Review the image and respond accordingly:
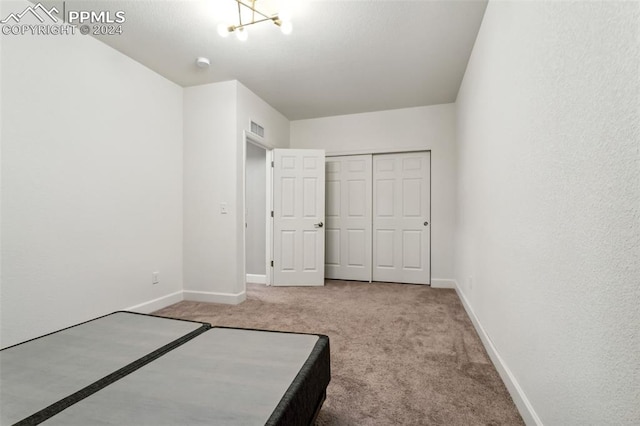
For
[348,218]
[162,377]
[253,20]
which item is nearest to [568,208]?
[162,377]

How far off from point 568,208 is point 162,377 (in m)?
1.56

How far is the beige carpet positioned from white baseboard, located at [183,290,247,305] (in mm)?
88

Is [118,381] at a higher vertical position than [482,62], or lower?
lower

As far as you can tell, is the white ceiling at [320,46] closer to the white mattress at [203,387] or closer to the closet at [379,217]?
the closet at [379,217]

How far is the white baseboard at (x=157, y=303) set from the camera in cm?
295

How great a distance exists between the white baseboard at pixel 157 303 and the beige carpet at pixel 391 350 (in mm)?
97

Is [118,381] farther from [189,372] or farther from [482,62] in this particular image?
[482,62]

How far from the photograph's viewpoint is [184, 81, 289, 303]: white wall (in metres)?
3.38

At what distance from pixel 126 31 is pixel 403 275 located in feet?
14.0

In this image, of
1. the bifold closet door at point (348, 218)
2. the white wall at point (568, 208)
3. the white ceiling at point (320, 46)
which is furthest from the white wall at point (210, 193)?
the white wall at point (568, 208)

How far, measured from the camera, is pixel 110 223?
2691 mm

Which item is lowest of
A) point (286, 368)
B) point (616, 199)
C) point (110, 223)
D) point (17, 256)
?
point (286, 368)

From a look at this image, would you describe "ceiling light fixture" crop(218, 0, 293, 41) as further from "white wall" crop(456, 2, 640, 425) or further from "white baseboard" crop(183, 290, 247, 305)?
"white baseboard" crop(183, 290, 247, 305)

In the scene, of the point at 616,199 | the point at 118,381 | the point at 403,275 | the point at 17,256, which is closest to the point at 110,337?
the point at 118,381
